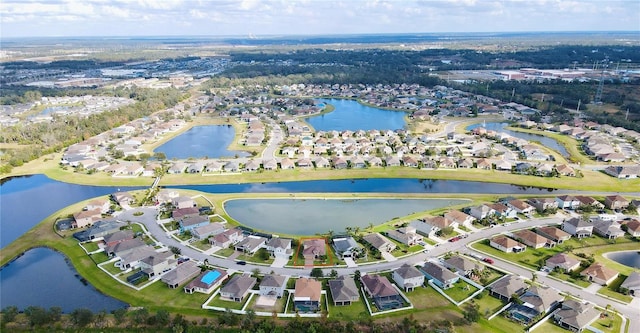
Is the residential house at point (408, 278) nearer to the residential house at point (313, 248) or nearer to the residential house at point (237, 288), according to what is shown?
the residential house at point (313, 248)

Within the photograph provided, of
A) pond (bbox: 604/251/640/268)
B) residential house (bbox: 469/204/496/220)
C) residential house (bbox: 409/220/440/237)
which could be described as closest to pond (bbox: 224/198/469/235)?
residential house (bbox: 469/204/496/220)

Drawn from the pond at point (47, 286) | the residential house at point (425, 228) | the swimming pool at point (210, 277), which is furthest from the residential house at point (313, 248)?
the pond at point (47, 286)

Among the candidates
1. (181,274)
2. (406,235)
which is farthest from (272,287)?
(406,235)

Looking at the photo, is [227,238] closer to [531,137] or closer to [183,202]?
[183,202]

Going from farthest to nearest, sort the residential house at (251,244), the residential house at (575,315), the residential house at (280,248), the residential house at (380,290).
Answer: the residential house at (251,244) → the residential house at (280,248) → the residential house at (380,290) → the residential house at (575,315)

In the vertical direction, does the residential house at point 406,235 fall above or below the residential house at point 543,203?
below
